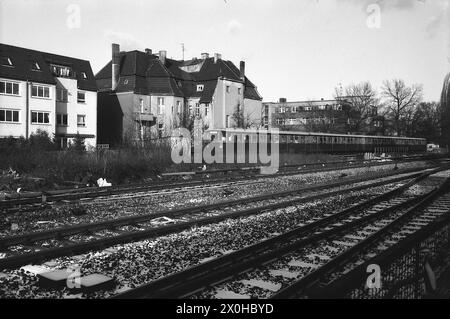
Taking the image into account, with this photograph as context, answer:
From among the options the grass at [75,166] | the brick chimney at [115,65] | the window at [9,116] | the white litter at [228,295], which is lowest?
the white litter at [228,295]

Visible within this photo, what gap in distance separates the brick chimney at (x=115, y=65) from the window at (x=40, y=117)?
1343 cm

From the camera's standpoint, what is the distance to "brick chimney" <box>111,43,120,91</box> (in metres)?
53.3

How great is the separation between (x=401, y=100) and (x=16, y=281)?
282ft

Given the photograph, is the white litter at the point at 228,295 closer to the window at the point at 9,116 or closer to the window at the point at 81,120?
the window at the point at 9,116

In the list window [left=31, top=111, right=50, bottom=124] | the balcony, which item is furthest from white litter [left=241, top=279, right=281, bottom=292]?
the balcony

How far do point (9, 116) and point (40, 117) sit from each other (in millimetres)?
3005

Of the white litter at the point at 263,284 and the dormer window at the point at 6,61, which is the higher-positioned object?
the dormer window at the point at 6,61

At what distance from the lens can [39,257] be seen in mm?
6832

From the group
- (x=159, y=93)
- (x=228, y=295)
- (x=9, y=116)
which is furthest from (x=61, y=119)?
(x=228, y=295)

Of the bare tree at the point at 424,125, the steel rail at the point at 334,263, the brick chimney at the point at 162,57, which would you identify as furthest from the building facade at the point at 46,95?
the bare tree at the point at 424,125

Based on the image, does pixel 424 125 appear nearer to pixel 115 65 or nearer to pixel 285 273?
pixel 115 65

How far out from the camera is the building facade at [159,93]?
52438 millimetres

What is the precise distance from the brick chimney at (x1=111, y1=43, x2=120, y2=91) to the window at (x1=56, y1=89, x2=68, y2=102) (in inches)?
372

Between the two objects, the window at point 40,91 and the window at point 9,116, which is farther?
the window at point 40,91
